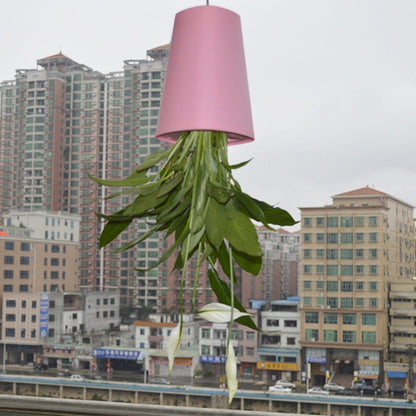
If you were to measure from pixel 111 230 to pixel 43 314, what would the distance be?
47.5 ft

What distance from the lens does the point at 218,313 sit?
877 millimetres

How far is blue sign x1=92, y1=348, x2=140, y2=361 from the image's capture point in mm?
14742

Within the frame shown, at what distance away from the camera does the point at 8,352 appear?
604 inches

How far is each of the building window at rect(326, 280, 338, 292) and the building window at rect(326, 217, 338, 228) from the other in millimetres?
1236

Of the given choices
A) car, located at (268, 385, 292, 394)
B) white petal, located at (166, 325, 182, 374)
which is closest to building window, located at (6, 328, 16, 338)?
car, located at (268, 385, 292, 394)

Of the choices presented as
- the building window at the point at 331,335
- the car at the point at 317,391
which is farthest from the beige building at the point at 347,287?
the car at the point at 317,391

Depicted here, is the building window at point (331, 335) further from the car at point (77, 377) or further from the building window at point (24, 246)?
the building window at point (24, 246)

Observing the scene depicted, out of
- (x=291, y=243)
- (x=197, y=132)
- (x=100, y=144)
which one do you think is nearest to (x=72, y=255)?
(x=100, y=144)

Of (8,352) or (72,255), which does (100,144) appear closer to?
(72,255)

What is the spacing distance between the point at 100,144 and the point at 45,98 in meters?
2.15

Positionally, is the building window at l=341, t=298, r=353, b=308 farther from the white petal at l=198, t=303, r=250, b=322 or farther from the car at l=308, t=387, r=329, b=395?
the white petal at l=198, t=303, r=250, b=322

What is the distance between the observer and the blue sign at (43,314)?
14734 millimetres

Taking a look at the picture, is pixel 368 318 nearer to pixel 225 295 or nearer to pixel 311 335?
pixel 311 335

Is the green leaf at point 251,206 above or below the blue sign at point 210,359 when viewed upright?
above
